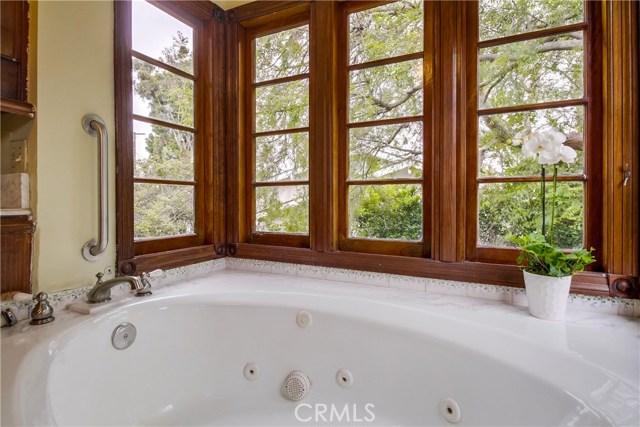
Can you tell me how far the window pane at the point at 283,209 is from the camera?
68.0 inches

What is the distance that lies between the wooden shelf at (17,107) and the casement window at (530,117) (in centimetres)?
155

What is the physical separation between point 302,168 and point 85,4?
3.54 ft

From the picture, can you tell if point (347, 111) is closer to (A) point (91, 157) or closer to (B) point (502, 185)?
(B) point (502, 185)

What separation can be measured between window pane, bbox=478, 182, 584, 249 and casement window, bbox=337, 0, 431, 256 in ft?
0.79

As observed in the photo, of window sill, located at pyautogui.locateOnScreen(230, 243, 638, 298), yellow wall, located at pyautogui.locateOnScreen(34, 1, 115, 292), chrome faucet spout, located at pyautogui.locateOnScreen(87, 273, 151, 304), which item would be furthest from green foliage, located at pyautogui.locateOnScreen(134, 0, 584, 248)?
chrome faucet spout, located at pyautogui.locateOnScreen(87, 273, 151, 304)

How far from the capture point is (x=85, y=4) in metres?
1.18

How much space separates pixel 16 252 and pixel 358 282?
1266 millimetres

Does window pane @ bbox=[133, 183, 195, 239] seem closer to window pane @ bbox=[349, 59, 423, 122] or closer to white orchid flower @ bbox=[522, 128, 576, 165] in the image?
window pane @ bbox=[349, 59, 423, 122]

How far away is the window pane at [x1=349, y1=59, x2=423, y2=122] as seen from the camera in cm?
144

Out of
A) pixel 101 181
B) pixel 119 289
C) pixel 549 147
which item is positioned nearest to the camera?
pixel 549 147

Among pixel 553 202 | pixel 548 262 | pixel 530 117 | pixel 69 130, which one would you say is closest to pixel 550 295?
pixel 548 262

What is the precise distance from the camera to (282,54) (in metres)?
1.78

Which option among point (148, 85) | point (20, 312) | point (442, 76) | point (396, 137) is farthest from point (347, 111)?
point (20, 312)

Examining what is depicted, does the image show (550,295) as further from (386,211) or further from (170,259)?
(170,259)
